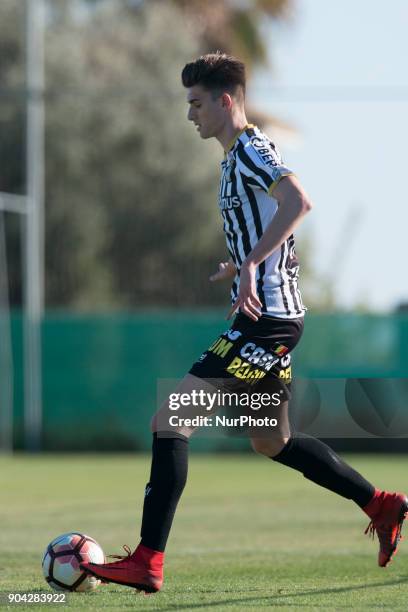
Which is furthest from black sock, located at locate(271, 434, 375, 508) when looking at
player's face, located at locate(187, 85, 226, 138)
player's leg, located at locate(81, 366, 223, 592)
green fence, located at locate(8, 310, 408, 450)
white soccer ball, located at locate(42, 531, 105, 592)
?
green fence, located at locate(8, 310, 408, 450)

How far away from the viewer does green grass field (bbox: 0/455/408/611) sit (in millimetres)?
5910

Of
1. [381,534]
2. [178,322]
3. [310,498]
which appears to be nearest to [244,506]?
[310,498]

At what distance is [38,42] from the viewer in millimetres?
25188

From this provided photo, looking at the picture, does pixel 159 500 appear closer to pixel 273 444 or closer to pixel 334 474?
pixel 273 444

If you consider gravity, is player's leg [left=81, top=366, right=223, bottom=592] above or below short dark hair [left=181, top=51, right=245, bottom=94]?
below

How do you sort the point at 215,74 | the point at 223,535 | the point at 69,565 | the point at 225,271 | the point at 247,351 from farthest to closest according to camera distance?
the point at 223,535 → the point at 225,271 → the point at 215,74 → the point at 69,565 → the point at 247,351

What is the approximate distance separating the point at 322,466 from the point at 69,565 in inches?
51.0

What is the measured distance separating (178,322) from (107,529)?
12.6 meters

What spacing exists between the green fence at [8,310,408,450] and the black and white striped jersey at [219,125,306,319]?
620 inches

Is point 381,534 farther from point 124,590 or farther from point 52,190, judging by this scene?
point 52,190

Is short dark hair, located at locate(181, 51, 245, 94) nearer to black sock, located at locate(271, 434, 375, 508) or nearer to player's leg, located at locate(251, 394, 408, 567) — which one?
player's leg, located at locate(251, 394, 408, 567)

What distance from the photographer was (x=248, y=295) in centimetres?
569

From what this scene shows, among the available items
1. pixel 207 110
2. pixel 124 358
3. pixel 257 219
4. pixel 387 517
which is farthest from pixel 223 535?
pixel 124 358

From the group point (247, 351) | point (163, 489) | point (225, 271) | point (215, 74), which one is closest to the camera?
point (163, 489)
